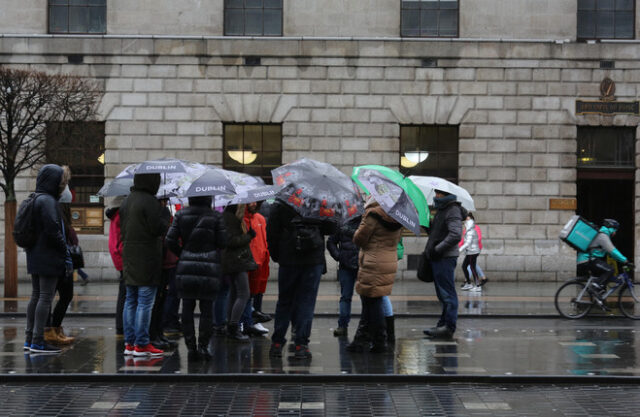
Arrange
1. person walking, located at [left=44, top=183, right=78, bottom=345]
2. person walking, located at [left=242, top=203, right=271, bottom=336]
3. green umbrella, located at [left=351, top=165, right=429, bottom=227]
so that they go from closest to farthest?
green umbrella, located at [left=351, top=165, right=429, bottom=227] < person walking, located at [left=44, top=183, right=78, bottom=345] < person walking, located at [left=242, top=203, right=271, bottom=336]

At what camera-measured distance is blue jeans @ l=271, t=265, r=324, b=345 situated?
31.1ft

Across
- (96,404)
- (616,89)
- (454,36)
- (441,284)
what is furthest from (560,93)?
(96,404)

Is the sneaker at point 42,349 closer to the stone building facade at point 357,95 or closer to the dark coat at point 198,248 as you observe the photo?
the dark coat at point 198,248

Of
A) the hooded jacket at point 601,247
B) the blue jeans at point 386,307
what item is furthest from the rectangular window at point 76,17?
the blue jeans at point 386,307

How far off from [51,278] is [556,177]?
13966 millimetres

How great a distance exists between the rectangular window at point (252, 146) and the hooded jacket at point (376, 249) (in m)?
11.5

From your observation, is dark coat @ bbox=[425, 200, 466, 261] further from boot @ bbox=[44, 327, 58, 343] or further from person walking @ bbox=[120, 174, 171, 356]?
boot @ bbox=[44, 327, 58, 343]

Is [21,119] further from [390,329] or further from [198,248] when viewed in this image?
[390,329]

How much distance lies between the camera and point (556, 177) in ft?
68.4

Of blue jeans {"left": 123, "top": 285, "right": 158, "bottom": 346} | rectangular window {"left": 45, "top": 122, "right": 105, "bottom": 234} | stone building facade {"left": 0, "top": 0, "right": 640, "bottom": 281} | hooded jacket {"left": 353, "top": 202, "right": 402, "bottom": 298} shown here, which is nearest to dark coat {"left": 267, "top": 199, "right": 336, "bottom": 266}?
hooded jacket {"left": 353, "top": 202, "right": 402, "bottom": 298}

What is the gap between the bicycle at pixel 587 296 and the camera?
13906 millimetres

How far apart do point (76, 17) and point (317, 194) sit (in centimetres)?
1398

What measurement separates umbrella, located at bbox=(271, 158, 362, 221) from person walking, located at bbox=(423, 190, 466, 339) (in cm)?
231

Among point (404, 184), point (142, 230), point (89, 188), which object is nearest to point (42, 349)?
point (142, 230)
